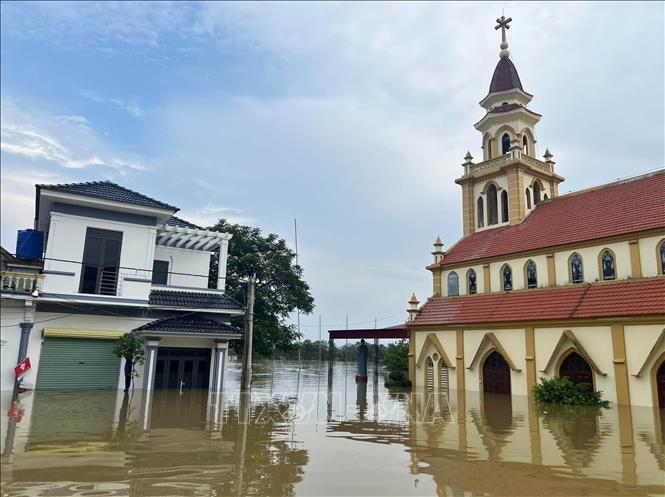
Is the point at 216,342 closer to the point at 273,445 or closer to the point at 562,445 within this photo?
the point at 273,445

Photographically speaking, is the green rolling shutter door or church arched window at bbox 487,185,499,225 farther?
church arched window at bbox 487,185,499,225

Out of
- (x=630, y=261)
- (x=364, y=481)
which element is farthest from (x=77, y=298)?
(x=630, y=261)

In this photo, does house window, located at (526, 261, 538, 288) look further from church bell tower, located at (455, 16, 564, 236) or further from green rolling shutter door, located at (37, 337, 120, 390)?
green rolling shutter door, located at (37, 337, 120, 390)

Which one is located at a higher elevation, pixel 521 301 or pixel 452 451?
pixel 521 301

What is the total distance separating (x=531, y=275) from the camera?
24406 millimetres

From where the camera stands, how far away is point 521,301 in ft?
76.6

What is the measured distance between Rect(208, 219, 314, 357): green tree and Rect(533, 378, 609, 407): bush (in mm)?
17825

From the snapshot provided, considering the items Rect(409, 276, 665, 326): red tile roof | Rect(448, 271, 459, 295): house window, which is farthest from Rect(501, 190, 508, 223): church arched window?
Rect(409, 276, 665, 326): red tile roof

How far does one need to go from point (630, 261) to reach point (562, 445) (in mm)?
12739

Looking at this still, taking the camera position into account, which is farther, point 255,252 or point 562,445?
point 255,252

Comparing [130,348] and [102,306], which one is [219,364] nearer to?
[130,348]

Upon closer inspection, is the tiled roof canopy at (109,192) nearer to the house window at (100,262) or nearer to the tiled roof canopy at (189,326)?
the house window at (100,262)

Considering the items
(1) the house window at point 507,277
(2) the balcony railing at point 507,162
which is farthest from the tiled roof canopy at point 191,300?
(2) the balcony railing at point 507,162

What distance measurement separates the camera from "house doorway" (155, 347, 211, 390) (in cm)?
1969
